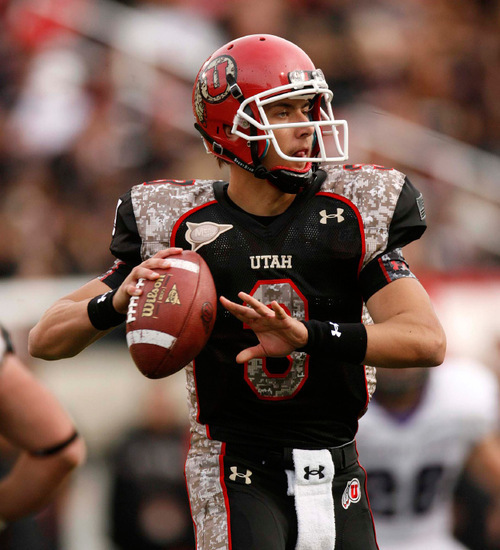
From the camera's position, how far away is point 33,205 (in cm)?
630

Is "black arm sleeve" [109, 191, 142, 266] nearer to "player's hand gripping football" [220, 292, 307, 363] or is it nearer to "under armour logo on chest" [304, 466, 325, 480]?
"player's hand gripping football" [220, 292, 307, 363]

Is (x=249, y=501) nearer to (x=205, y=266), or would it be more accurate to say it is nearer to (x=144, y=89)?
(x=205, y=266)

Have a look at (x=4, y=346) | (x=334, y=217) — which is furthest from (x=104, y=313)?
(x=334, y=217)

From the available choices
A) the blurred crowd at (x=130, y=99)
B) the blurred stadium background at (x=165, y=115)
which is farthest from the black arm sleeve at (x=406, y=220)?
the blurred crowd at (x=130, y=99)

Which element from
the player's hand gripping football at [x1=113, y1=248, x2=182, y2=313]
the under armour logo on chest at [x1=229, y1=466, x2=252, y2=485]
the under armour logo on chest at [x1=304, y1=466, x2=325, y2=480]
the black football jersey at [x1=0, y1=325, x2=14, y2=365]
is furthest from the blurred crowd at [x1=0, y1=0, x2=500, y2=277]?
the under armour logo on chest at [x1=304, y1=466, x2=325, y2=480]

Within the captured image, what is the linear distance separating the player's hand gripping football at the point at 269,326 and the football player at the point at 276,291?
197 millimetres

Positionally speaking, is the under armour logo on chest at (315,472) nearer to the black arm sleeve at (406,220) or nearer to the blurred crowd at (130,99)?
the black arm sleeve at (406,220)

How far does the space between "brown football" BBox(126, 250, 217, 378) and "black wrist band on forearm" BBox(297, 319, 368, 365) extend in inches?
12.0

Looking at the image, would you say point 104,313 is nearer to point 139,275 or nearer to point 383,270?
point 139,275

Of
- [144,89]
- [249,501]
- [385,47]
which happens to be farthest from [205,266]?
[385,47]

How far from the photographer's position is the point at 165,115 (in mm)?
6641

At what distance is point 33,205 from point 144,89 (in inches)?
46.4

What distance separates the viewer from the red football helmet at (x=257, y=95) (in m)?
2.86

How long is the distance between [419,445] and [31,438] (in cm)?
208
